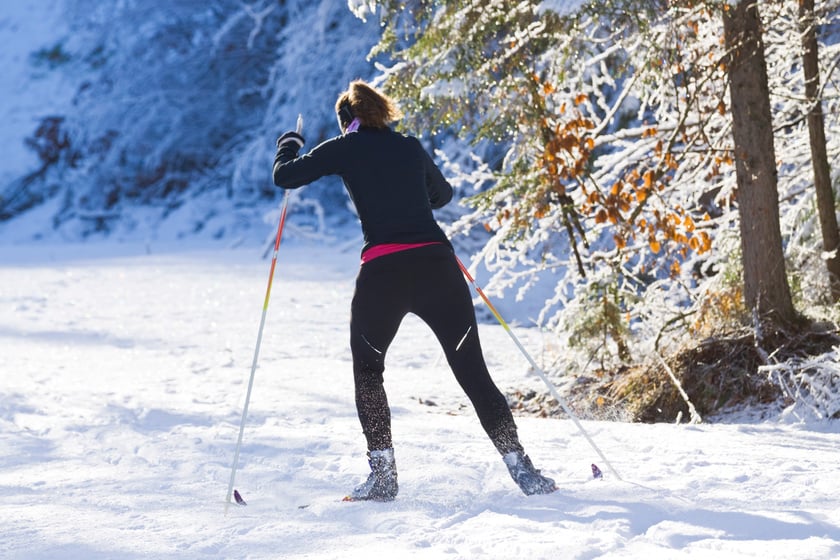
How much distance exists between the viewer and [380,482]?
4113 millimetres

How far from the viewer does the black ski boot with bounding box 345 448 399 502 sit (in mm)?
4113

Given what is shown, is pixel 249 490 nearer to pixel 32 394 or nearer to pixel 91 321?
pixel 32 394

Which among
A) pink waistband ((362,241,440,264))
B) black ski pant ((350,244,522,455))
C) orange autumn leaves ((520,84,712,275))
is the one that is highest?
orange autumn leaves ((520,84,712,275))

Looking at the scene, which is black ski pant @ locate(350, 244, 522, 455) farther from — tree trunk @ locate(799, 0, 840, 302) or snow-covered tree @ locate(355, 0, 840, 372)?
tree trunk @ locate(799, 0, 840, 302)

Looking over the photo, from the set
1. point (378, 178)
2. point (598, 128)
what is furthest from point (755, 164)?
point (378, 178)

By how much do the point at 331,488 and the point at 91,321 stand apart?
354 inches

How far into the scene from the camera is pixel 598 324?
25.1 ft

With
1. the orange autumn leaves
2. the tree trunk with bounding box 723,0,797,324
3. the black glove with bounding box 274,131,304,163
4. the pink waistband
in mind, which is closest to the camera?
the pink waistband

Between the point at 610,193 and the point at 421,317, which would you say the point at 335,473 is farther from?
the point at 610,193

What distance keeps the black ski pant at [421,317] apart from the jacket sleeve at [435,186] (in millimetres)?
353

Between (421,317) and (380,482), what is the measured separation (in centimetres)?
75

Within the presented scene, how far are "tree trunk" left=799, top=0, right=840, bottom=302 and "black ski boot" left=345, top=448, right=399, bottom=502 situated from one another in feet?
14.0

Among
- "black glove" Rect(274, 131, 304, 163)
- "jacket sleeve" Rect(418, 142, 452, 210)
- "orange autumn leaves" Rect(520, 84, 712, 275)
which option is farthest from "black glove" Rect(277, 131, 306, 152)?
"orange autumn leaves" Rect(520, 84, 712, 275)

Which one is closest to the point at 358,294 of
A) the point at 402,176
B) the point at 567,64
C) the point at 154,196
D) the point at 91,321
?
the point at 402,176
